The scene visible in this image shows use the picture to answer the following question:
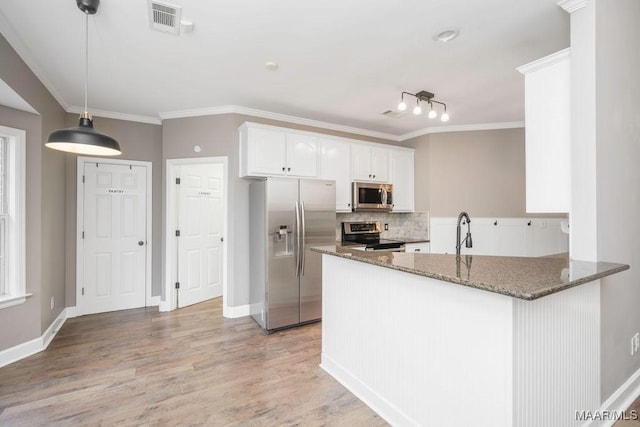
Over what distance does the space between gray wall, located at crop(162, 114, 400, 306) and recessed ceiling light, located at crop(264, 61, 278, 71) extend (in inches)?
47.0

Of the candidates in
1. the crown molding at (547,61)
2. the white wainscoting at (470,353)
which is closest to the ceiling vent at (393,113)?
the crown molding at (547,61)

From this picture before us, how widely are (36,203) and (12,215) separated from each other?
0.21 m

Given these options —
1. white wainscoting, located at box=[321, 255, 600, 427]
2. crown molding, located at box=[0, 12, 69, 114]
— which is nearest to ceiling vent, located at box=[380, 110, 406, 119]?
white wainscoting, located at box=[321, 255, 600, 427]

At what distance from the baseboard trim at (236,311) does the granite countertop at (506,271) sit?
95.5 inches

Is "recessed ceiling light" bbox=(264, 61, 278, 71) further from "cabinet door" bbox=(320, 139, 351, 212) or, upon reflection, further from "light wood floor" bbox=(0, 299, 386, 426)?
"light wood floor" bbox=(0, 299, 386, 426)

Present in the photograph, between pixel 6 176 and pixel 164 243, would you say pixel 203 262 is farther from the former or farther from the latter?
pixel 6 176

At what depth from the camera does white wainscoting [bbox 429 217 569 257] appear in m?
4.29

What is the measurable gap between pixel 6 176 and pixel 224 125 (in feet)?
6.94

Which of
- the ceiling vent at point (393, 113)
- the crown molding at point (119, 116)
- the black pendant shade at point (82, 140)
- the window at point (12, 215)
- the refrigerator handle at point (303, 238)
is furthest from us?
the ceiling vent at point (393, 113)

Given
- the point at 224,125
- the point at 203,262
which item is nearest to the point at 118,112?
the point at 224,125

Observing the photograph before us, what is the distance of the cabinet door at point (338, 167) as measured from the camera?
4191 mm

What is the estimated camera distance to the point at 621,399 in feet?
6.34

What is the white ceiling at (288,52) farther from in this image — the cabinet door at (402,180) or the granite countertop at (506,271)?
the granite countertop at (506,271)

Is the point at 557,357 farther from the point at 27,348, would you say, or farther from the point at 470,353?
the point at 27,348
